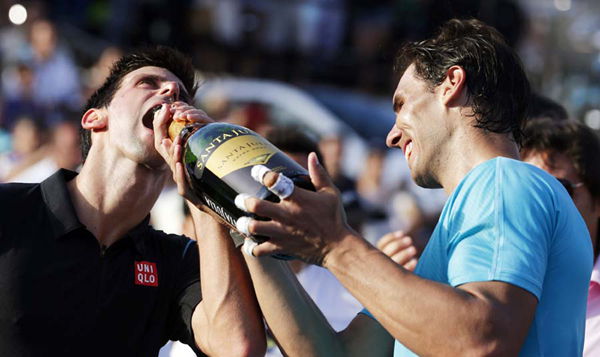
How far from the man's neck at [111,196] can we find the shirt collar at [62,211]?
0.04 meters

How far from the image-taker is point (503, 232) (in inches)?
75.4

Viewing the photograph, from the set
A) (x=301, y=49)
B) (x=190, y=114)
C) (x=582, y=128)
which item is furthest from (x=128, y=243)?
(x=301, y=49)

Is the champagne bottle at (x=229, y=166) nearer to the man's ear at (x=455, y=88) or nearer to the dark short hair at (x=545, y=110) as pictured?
the man's ear at (x=455, y=88)

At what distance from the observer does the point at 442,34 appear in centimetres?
248

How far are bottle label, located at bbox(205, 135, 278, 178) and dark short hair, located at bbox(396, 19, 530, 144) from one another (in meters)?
0.54

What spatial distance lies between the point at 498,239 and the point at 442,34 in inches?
31.4

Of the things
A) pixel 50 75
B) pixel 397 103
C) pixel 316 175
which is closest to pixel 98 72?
pixel 50 75

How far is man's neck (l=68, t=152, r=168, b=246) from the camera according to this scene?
284 cm

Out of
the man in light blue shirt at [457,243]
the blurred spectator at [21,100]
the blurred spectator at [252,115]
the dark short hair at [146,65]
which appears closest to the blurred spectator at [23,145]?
the blurred spectator at [21,100]

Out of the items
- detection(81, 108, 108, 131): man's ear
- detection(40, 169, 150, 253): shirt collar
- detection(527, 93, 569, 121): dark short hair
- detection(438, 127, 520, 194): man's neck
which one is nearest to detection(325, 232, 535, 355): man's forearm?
detection(438, 127, 520, 194): man's neck

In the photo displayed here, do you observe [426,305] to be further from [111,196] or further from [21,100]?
[21,100]

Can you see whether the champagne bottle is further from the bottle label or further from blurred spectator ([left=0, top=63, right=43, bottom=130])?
blurred spectator ([left=0, top=63, right=43, bottom=130])

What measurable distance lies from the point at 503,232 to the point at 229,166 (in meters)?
0.67

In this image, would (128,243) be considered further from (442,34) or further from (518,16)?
(518,16)
